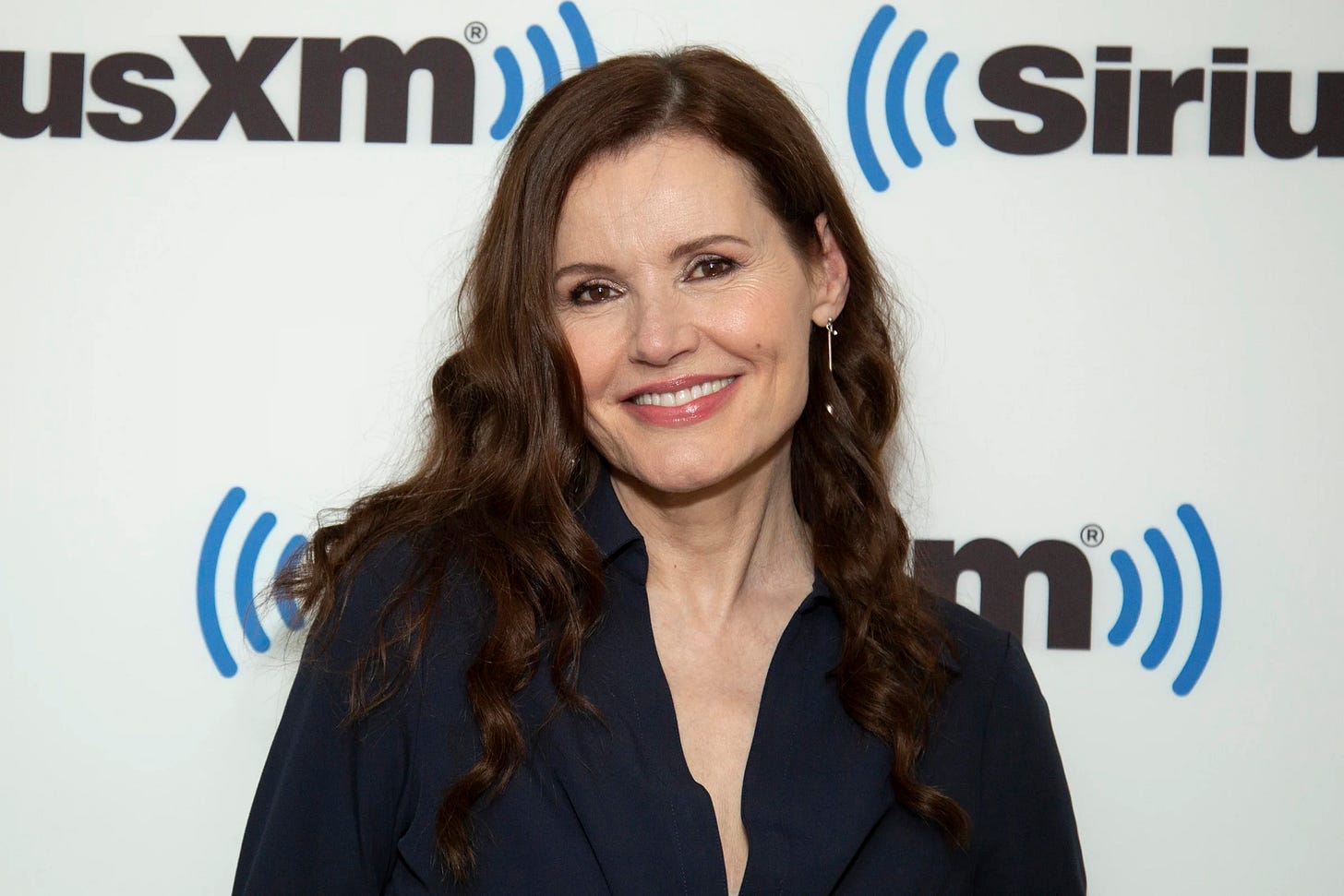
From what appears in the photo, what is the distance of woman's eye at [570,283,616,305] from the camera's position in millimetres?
1781

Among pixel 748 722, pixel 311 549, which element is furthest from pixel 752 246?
pixel 311 549

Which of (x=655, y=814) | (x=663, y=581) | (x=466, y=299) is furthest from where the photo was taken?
(x=466, y=299)

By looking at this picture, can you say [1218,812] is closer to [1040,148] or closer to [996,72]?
[1040,148]

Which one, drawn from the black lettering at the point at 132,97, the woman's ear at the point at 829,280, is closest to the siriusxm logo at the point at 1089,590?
the woman's ear at the point at 829,280

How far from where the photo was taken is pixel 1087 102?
221 cm

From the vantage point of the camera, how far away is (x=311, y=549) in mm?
1971

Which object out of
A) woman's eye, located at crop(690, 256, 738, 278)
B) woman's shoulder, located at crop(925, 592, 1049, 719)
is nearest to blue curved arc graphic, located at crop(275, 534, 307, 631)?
woman's eye, located at crop(690, 256, 738, 278)

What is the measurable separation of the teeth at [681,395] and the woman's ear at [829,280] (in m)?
0.24

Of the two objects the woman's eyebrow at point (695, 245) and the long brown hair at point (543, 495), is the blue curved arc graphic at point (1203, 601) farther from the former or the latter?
the woman's eyebrow at point (695, 245)

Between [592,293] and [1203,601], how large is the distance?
1.15 metres

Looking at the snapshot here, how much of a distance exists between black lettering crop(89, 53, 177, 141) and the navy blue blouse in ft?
2.95

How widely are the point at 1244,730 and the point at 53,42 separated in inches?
88.2

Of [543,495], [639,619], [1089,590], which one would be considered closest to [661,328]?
[543,495]

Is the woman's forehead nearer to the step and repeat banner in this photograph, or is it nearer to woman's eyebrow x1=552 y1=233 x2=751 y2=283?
woman's eyebrow x1=552 y1=233 x2=751 y2=283
